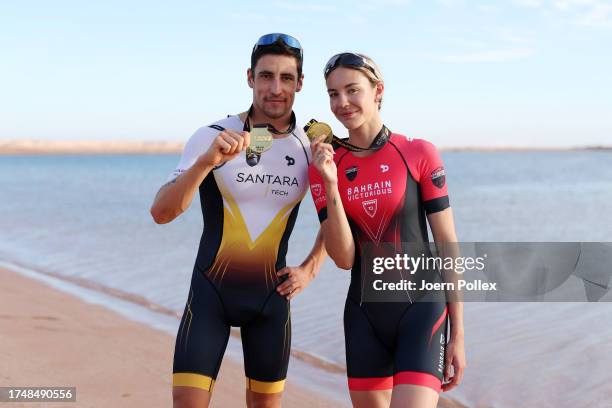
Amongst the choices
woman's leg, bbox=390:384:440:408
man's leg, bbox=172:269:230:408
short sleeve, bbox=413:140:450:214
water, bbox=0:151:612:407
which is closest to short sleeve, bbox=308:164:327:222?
short sleeve, bbox=413:140:450:214


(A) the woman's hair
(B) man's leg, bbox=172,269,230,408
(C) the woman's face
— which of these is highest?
(A) the woman's hair

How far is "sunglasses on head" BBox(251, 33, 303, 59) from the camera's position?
3.55 meters

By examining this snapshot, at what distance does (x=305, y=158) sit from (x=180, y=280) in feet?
27.1

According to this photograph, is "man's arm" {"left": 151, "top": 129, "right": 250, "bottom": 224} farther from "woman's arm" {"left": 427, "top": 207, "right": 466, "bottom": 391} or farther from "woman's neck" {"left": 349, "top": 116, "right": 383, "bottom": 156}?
"woman's arm" {"left": 427, "top": 207, "right": 466, "bottom": 391}

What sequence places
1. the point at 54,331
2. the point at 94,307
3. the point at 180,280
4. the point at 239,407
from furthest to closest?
the point at 180,280 → the point at 94,307 → the point at 54,331 → the point at 239,407

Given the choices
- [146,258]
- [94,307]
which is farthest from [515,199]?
[94,307]

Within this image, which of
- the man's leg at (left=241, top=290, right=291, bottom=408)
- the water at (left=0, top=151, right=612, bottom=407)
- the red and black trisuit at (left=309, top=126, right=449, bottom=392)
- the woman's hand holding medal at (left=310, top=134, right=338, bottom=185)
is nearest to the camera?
the woman's hand holding medal at (left=310, top=134, right=338, bottom=185)

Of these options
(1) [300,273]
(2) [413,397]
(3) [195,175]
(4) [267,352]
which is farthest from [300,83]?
(2) [413,397]

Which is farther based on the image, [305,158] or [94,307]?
[94,307]

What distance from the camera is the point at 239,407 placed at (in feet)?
18.3

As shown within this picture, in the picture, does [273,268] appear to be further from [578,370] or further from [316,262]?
[578,370]

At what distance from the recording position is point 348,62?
3254 millimetres

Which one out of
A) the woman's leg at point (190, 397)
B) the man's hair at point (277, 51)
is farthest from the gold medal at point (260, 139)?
the woman's leg at point (190, 397)

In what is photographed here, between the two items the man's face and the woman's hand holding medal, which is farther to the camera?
the man's face
